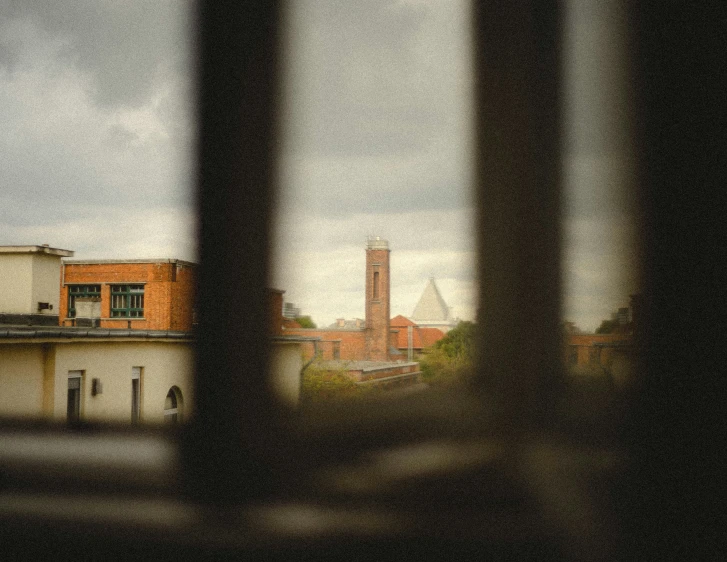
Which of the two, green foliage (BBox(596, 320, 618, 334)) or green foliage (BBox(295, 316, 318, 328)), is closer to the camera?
green foliage (BBox(596, 320, 618, 334))

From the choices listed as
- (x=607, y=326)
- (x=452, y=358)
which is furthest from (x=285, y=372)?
(x=607, y=326)

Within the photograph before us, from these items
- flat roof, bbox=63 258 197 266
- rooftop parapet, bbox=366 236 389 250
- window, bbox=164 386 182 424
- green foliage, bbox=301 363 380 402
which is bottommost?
window, bbox=164 386 182 424

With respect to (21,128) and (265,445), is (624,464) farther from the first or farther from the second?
(21,128)

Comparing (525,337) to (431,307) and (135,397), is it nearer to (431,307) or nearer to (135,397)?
(431,307)

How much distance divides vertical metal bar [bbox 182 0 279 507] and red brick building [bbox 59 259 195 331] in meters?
0.03

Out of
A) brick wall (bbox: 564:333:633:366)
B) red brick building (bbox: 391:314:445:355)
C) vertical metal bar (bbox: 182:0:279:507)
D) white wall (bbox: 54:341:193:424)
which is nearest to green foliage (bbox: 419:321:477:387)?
red brick building (bbox: 391:314:445:355)

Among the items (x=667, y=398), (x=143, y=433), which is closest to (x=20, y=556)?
(x=143, y=433)

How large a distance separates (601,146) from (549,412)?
1.25 ft

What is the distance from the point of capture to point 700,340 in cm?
81

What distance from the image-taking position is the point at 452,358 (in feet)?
2.92

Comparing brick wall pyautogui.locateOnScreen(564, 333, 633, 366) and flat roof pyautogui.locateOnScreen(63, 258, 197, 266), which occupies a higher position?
flat roof pyautogui.locateOnScreen(63, 258, 197, 266)

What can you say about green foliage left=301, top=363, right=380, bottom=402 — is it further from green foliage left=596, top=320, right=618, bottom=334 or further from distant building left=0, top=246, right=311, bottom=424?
green foliage left=596, top=320, right=618, bottom=334

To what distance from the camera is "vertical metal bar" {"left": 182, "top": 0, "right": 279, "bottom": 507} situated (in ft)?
3.09

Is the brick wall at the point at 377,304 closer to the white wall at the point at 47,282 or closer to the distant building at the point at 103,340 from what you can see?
the distant building at the point at 103,340
